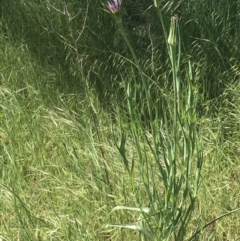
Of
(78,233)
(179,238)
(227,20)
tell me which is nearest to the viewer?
(179,238)

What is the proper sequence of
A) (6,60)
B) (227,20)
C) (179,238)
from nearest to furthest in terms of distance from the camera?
1. (179,238)
2. (227,20)
3. (6,60)

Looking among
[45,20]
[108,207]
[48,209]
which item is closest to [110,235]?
[108,207]

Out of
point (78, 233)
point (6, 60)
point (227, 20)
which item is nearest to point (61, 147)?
point (78, 233)

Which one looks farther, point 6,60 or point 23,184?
point 6,60

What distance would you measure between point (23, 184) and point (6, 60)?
1.00 meters

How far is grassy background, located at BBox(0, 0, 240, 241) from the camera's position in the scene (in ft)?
6.72

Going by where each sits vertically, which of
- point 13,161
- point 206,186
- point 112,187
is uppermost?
point 13,161

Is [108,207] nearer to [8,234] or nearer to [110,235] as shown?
[110,235]

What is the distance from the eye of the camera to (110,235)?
2.05m

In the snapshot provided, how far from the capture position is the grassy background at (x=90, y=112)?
2.05m

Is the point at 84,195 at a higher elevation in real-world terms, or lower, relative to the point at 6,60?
lower

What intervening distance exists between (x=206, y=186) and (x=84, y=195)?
0.46 m

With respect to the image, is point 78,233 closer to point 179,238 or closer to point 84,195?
point 84,195

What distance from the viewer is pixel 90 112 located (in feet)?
8.29
